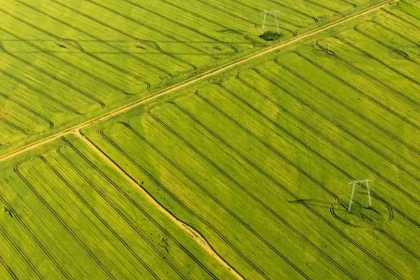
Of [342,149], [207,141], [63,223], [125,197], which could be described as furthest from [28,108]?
[342,149]

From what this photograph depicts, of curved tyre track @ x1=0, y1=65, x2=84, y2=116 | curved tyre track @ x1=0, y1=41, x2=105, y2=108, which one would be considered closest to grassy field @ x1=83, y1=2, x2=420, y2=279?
curved tyre track @ x1=0, y1=65, x2=84, y2=116

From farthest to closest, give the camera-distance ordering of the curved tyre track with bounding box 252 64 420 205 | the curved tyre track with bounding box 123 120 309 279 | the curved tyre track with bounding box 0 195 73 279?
the curved tyre track with bounding box 252 64 420 205, the curved tyre track with bounding box 123 120 309 279, the curved tyre track with bounding box 0 195 73 279

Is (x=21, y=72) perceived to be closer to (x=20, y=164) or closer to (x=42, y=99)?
(x=42, y=99)

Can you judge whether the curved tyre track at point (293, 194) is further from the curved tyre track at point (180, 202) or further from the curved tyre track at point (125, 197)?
the curved tyre track at point (125, 197)

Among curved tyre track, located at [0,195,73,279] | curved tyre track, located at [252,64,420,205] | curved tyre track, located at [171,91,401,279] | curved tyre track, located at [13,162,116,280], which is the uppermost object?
curved tyre track, located at [252,64,420,205]

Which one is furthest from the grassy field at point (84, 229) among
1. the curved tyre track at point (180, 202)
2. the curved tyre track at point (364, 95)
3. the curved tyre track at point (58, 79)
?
the curved tyre track at point (364, 95)

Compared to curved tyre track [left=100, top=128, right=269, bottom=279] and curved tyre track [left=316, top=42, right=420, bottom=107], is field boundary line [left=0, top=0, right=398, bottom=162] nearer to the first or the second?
curved tyre track [left=100, top=128, right=269, bottom=279]

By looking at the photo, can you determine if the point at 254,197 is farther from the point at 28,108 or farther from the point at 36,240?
the point at 28,108
